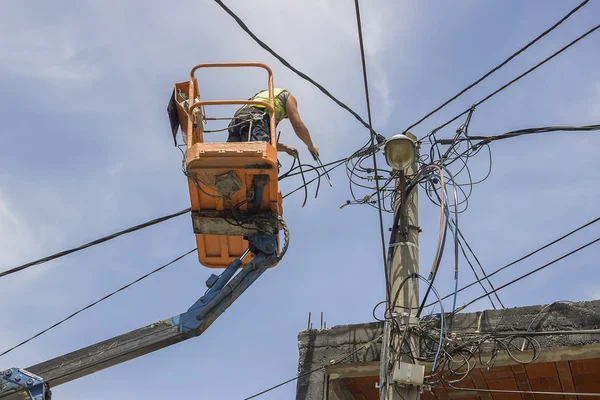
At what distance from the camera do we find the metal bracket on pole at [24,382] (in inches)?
263

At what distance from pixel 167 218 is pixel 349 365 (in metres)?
2.64

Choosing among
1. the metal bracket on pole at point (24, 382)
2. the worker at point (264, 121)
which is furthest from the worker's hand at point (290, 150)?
the metal bracket on pole at point (24, 382)

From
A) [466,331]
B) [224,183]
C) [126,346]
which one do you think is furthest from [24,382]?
[466,331]

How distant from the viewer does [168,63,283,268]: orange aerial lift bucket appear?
281 inches

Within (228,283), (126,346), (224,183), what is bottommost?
(126,346)

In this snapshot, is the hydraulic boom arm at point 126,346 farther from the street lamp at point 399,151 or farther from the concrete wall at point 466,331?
the street lamp at point 399,151

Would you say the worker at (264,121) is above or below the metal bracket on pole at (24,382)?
above

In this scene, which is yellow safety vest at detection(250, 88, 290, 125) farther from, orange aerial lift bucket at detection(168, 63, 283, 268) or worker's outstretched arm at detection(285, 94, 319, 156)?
orange aerial lift bucket at detection(168, 63, 283, 268)

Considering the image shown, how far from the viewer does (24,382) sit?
6.71 metres

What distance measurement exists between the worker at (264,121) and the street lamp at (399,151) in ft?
4.40

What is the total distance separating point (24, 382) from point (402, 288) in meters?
3.25

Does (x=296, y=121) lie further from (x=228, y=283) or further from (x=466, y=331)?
(x=466, y=331)

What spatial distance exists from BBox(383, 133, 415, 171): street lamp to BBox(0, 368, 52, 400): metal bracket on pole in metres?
3.45

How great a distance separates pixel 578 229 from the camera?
25.7 feet
